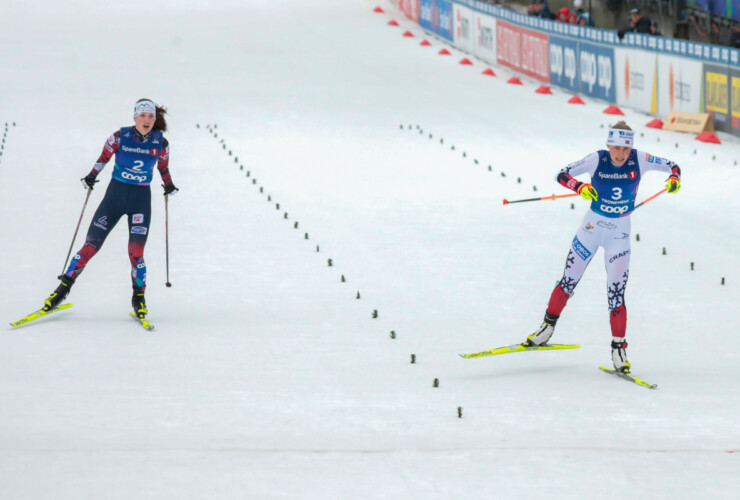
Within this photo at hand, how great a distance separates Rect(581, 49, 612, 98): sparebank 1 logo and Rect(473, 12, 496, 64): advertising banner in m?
4.78

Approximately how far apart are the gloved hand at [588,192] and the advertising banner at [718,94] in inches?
452

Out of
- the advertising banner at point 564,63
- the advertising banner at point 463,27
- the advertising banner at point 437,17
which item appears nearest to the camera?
the advertising banner at point 564,63

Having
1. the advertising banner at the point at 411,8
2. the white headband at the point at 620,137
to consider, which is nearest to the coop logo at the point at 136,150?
the white headband at the point at 620,137

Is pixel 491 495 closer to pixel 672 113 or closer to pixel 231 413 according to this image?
pixel 231 413

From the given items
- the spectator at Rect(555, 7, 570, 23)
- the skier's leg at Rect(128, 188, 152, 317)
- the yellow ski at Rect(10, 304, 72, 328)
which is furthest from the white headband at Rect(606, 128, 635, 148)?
the spectator at Rect(555, 7, 570, 23)

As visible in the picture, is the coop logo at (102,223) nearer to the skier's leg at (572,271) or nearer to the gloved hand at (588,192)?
the skier's leg at (572,271)

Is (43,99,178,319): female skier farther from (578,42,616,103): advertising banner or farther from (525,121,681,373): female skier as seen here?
(578,42,616,103): advertising banner

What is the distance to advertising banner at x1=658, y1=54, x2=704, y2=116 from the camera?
19125 mm

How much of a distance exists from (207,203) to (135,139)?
507 cm

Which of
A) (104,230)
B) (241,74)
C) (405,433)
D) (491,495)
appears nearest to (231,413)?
(405,433)

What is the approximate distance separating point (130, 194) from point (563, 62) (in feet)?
55.1

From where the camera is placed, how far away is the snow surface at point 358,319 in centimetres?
588

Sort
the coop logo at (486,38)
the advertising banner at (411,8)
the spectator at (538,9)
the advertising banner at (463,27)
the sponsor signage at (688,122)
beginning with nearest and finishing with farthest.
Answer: the sponsor signage at (688,122) → the spectator at (538,9) → the coop logo at (486,38) → the advertising banner at (463,27) → the advertising banner at (411,8)

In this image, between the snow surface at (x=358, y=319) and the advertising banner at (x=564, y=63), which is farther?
the advertising banner at (x=564, y=63)
